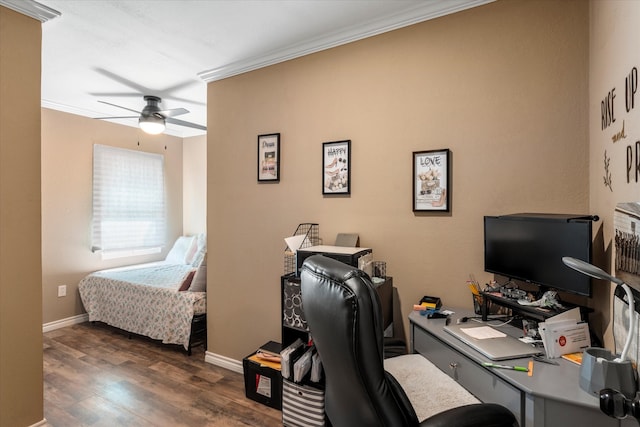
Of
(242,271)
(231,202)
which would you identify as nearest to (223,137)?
(231,202)

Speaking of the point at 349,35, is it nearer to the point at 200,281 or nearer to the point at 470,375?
the point at 470,375

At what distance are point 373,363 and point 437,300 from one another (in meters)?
1.26

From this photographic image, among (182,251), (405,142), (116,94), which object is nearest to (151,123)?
(116,94)

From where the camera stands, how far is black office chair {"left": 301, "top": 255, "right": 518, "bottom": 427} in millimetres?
902

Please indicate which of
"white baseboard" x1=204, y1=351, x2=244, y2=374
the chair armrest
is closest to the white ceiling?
the chair armrest

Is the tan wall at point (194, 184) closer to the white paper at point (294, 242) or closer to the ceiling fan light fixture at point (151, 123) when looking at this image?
the ceiling fan light fixture at point (151, 123)

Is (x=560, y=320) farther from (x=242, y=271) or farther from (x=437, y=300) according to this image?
(x=242, y=271)

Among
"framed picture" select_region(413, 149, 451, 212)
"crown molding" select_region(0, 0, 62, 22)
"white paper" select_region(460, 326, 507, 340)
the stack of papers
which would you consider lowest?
"white paper" select_region(460, 326, 507, 340)

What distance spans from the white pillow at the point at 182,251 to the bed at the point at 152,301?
510 millimetres

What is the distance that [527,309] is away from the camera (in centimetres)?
154

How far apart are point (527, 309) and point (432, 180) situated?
896 mm

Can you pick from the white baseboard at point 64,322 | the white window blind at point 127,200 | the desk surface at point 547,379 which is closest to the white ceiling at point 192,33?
the white window blind at point 127,200

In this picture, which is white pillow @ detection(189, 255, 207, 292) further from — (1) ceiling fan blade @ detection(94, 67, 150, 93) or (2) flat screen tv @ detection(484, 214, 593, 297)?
(2) flat screen tv @ detection(484, 214, 593, 297)

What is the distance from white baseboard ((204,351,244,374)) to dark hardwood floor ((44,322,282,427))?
38mm
